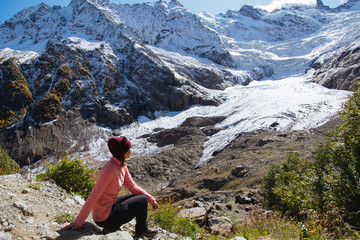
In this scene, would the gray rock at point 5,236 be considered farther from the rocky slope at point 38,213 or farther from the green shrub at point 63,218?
the green shrub at point 63,218

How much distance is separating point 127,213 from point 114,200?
331 mm

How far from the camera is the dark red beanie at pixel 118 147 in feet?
14.5

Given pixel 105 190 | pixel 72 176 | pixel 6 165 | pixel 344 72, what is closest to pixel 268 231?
pixel 105 190

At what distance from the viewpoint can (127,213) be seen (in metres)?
4.46

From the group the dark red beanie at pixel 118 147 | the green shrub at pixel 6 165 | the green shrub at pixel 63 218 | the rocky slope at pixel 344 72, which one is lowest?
the green shrub at pixel 63 218

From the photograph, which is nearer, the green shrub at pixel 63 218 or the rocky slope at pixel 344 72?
the green shrub at pixel 63 218

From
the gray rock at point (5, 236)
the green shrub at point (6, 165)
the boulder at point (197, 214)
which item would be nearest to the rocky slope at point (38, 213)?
the gray rock at point (5, 236)

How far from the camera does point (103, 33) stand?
137 meters

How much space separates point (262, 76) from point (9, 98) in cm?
15783

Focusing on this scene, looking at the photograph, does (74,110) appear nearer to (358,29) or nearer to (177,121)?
(177,121)

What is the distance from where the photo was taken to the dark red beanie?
441cm

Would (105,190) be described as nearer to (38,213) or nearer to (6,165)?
(38,213)

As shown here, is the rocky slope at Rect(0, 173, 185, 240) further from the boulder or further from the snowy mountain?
the snowy mountain

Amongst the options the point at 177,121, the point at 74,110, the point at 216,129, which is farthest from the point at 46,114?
the point at 216,129
